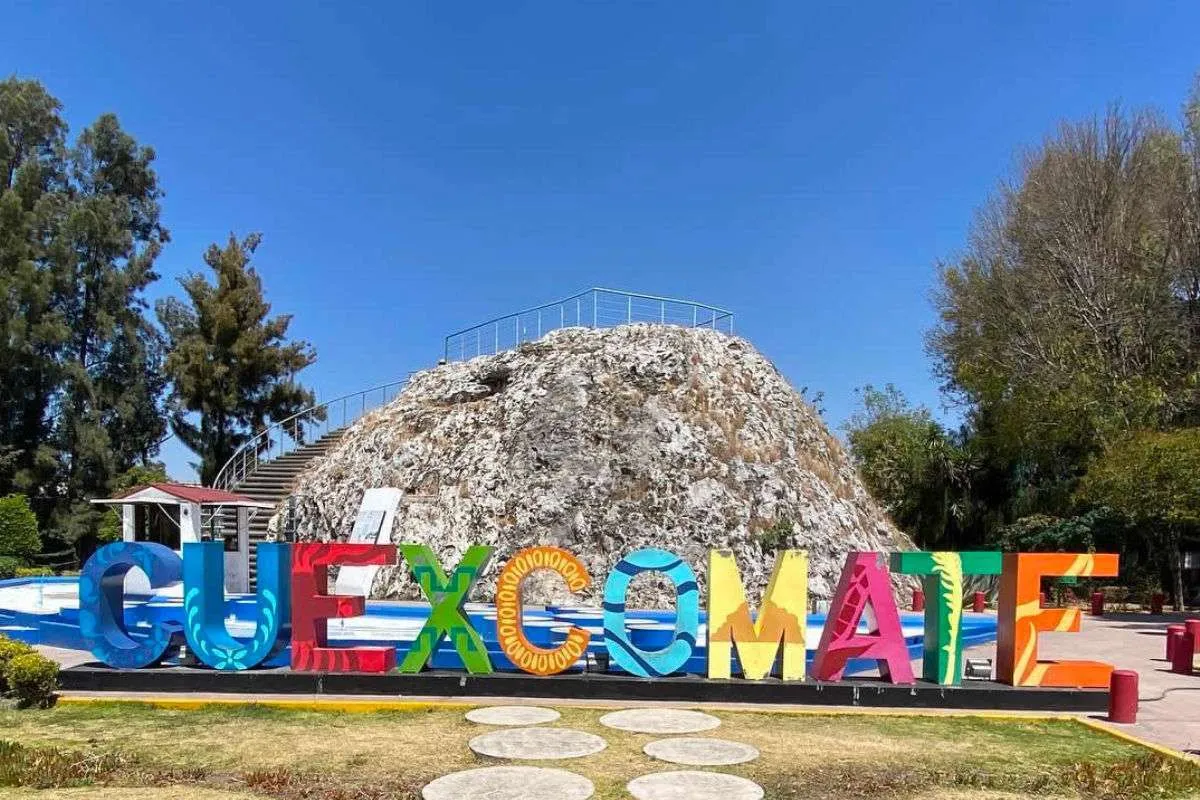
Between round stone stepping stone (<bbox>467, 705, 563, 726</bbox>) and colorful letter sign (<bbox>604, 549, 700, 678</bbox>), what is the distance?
144 cm

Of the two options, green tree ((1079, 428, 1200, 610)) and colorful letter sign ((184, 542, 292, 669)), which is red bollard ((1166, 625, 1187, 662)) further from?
colorful letter sign ((184, 542, 292, 669))

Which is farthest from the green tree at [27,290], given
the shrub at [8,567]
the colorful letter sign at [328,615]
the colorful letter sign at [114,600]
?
the colorful letter sign at [328,615]

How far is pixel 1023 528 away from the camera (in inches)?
1260

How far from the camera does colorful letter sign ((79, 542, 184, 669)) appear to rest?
488 inches

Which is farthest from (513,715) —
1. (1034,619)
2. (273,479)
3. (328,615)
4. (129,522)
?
(273,479)

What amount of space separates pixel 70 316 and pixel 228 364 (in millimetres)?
8930

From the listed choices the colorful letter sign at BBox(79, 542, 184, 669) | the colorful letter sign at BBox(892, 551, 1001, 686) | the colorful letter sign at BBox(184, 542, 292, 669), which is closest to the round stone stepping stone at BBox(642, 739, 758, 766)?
the colorful letter sign at BBox(892, 551, 1001, 686)

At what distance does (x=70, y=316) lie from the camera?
4425 cm

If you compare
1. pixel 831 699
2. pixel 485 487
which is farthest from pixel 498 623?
pixel 485 487

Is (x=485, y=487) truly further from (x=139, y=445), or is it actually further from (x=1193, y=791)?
(x=139, y=445)

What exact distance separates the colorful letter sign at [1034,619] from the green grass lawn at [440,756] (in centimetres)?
108

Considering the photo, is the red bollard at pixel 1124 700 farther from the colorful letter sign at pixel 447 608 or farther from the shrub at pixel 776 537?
the shrub at pixel 776 537

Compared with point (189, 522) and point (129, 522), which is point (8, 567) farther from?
point (189, 522)

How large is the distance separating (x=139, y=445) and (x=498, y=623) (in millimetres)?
40053
